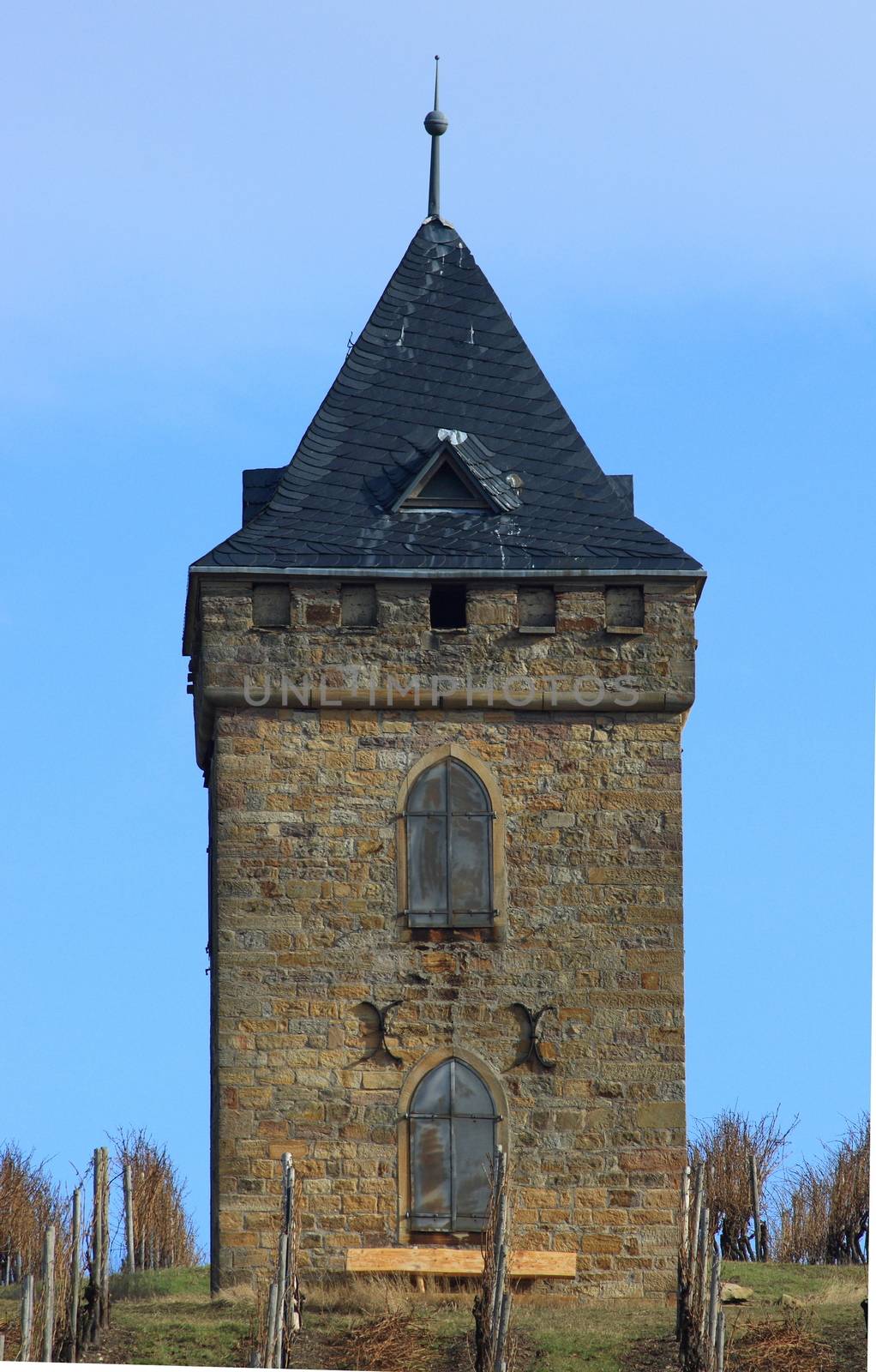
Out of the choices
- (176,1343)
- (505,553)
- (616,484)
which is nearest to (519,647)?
(505,553)

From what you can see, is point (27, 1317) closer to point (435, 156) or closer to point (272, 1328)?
point (272, 1328)

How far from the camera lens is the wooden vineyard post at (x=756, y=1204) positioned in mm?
28766

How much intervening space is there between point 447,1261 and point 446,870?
3.24 meters

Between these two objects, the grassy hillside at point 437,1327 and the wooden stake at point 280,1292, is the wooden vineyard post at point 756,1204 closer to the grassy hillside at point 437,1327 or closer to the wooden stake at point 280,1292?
the grassy hillside at point 437,1327

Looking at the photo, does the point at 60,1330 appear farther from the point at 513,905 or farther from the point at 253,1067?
the point at 513,905

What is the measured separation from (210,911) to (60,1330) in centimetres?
459

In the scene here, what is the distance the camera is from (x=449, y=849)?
22.7 meters

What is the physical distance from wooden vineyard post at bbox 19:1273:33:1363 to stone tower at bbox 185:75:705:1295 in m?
4.60

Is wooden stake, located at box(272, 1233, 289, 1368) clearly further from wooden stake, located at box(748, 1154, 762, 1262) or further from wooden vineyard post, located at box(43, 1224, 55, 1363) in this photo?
wooden stake, located at box(748, 1154, 762, 1262)

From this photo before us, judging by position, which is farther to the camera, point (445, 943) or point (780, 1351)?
point (445, 943)

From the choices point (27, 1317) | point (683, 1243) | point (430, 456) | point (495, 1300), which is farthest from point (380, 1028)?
point (27, 1317)

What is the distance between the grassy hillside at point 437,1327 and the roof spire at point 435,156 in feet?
34.6

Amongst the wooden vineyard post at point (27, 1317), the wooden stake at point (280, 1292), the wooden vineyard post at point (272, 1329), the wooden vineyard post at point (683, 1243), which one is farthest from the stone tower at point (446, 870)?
the wooden vineyard post at point (27, 1317)

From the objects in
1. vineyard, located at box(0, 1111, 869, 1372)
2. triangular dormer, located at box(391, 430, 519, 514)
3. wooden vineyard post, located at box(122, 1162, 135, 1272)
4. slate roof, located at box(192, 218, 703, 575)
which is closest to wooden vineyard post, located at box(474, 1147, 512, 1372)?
vineyard, located at box(0, 1111, 869, 1372)
